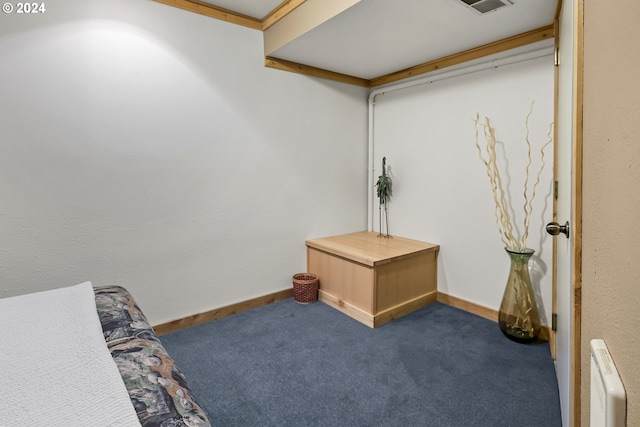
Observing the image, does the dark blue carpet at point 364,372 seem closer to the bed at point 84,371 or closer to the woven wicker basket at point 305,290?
the woven wicker basket at point 305,290

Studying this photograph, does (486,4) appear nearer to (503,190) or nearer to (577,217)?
(503,190)

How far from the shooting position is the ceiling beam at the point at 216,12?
7.97 ft

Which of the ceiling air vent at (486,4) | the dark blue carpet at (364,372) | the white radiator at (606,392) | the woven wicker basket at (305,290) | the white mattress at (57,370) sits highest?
the ceiling air vent at (486,4)

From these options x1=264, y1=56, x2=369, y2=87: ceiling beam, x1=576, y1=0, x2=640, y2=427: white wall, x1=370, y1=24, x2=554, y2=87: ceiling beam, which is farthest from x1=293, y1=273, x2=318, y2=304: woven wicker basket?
x1=576, y1=0, x2=640, y2=427: white wall

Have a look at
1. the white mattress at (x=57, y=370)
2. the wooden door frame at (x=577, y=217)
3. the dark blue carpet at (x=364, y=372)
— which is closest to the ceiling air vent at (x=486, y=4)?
the wooden door frame at (x=577, y=217)

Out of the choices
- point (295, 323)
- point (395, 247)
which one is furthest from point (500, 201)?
point (295, 323)

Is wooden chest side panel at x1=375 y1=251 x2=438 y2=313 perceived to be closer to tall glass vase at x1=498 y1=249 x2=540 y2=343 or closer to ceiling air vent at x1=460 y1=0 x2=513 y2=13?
tall glass vase at x1=498 y1=249 x2=540 y2=343

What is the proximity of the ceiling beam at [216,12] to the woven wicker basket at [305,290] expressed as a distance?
216cm

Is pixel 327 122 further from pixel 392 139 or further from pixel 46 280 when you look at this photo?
pixel 46 280

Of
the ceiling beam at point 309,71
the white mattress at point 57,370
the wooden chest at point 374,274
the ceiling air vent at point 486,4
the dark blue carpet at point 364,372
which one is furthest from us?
the ceiling beam at point 309,71

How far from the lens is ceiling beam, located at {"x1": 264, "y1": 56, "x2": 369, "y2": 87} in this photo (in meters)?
2.92

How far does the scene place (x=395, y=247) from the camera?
2996 millimetres

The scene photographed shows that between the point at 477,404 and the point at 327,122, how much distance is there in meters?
2.54

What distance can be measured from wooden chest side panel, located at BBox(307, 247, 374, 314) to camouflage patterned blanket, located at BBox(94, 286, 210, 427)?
1651mm
